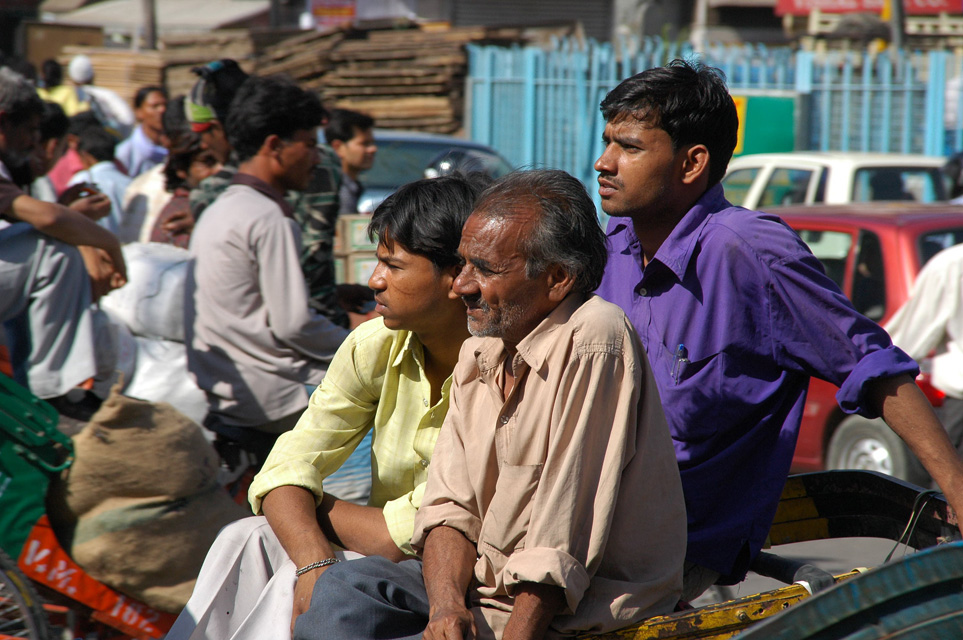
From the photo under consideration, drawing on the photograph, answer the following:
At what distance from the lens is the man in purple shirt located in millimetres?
2025

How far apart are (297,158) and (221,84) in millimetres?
1021

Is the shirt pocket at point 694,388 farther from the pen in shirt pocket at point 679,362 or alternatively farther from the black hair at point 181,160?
the black hair at point 181,160

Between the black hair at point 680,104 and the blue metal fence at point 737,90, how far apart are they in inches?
313

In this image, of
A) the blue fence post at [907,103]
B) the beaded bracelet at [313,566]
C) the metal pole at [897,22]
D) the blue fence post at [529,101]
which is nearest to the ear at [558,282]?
the beaded bracelet at [313,566]

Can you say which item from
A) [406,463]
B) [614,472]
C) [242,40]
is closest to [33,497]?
[406,463]

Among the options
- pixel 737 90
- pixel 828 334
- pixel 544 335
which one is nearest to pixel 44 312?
pixel 544 335

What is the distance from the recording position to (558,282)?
1.85 meters

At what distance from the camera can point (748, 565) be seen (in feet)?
7.17

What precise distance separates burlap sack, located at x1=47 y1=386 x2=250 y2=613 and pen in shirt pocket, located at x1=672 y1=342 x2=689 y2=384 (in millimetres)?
1691

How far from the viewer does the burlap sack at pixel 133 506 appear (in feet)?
9.93

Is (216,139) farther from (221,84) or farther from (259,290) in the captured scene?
(259,290)

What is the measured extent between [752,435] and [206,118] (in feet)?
10.8

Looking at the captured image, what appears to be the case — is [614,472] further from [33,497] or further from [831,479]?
[33,497]

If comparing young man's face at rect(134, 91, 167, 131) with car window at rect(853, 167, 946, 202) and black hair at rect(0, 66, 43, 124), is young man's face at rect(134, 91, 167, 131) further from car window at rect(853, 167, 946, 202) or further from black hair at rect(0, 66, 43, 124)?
car window at rect(853, 167, 946, 202)
